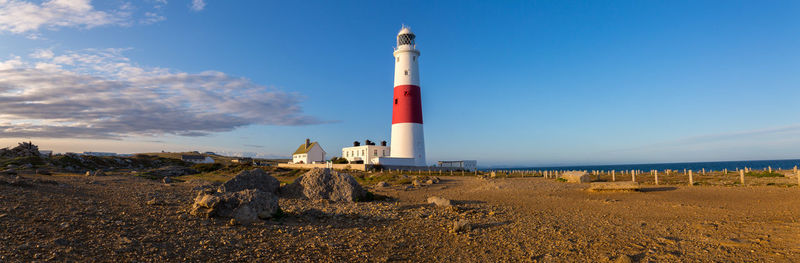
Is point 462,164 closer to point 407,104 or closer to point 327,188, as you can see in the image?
point 407,104

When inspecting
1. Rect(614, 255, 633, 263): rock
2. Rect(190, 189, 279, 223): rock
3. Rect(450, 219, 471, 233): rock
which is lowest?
Rect(614, 255, 633, 263): rock

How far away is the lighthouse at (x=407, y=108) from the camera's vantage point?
44.0 metres

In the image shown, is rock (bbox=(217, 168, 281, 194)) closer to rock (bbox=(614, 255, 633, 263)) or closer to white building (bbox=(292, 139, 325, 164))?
rock (bbox=(614, 255, 633, 263))

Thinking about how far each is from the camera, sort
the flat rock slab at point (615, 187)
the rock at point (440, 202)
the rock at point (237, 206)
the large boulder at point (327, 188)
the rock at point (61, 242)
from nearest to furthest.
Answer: the rock at point (61, 242), the rock at point (237, 206), the rock at point (440, 202), the large boulder at point (327, 188), the flat rock slab at point (615, 187)

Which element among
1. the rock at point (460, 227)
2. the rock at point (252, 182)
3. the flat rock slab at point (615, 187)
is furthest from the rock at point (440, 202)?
the flat rock slab at point (615, 187)

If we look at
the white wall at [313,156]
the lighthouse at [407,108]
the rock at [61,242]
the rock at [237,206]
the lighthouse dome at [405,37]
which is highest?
the lighthouse dome at [405,37]

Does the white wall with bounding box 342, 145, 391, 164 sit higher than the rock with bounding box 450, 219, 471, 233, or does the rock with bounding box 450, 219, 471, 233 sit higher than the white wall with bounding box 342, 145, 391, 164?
the white wall with bounding box 342, 145, 391, 164

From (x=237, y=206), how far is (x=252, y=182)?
686cm

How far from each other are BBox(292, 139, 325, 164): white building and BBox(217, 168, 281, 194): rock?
165 feet

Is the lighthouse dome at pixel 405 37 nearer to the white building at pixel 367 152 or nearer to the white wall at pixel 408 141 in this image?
the white wall at pixel 408 141

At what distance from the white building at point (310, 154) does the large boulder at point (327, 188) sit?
50.7m

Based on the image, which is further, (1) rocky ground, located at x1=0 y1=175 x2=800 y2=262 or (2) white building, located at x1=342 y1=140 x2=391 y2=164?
(2) white building, located at x1=342 y1=140 x2=391 y2=164

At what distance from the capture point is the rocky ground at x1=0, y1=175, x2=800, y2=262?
6.83m

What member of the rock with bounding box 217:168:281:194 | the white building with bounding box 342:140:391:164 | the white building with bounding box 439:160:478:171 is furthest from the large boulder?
the white building with bounding box 439:160:478:171
